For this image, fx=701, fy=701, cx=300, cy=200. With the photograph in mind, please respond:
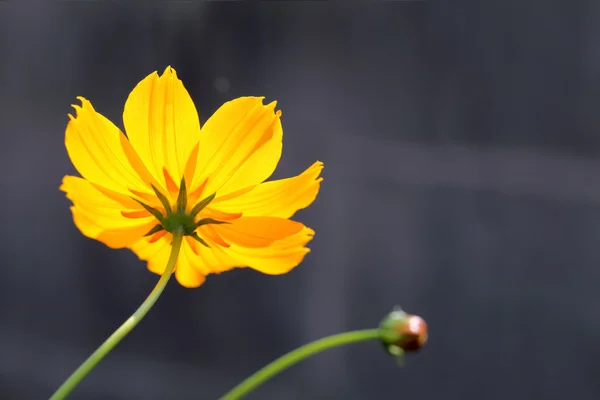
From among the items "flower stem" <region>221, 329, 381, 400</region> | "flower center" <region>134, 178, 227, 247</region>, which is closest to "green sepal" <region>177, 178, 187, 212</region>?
"flower center" <region>134, 178, 227, 247</region>

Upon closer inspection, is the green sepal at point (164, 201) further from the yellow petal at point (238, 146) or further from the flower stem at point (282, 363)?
the flower stem at point (282, 363)

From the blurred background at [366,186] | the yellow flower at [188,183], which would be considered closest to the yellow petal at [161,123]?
the yellow flower at [188,183]

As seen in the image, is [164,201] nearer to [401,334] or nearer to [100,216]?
[100,216]

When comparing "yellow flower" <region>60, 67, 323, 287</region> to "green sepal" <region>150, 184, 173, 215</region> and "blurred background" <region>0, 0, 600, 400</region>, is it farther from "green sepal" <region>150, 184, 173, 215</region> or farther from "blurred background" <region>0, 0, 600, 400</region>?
"blurred background" <region>0, 0, 600, 400</region>

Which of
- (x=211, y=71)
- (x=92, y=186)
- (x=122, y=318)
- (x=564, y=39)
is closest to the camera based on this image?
(x=92, y=186)

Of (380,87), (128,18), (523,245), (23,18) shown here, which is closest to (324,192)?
(380,87)

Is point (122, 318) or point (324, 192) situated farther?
point (122, 318)

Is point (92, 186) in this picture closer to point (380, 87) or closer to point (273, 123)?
point (273, 123)
